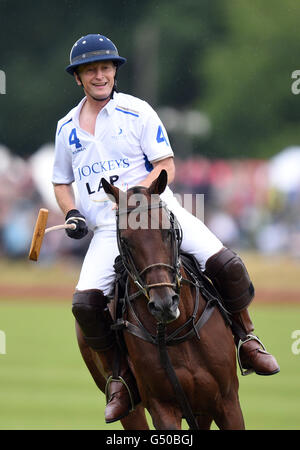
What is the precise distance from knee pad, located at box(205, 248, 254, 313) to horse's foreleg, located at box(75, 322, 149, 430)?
3.37ft

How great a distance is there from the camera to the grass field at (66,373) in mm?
9875

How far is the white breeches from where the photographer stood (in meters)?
6.15

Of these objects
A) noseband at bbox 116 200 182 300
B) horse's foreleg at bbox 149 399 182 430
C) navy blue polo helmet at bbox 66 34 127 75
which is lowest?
horse's foreleg at bbox 149 399 182 430

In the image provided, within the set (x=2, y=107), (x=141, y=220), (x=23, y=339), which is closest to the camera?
(x=141, y=220)

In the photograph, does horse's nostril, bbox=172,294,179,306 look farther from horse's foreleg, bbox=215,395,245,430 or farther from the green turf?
the green turf

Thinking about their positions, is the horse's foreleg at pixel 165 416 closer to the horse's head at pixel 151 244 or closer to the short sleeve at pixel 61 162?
the horse's head at pixel 151 244

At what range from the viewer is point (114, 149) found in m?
6.20

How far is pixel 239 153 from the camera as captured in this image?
115 feet

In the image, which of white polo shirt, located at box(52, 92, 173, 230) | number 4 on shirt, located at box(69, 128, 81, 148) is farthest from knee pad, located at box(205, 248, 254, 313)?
number 4 on shirt, located at box(69, 128, 81, 148)

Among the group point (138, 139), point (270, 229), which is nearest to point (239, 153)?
point (270, 229)

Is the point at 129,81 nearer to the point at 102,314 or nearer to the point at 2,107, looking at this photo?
the point at 2,107

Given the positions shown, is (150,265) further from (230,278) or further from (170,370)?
(230,278)

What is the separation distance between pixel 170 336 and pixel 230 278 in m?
0.64

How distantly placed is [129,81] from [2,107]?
5.67 metres
